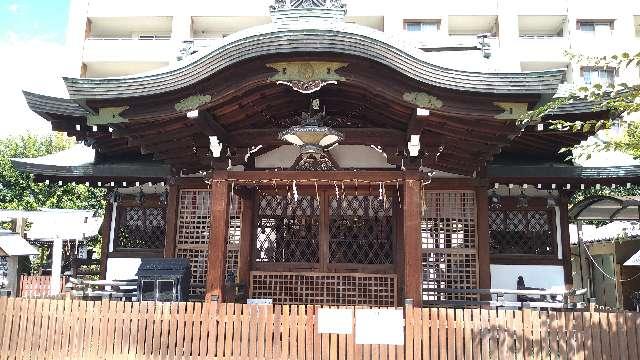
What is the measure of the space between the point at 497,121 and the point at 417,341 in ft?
10.1

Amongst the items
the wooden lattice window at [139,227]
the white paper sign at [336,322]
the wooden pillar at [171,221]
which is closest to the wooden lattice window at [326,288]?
the wooden pillar at [171,221]

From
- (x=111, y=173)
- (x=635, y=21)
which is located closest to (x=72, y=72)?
(x=111, y=173)

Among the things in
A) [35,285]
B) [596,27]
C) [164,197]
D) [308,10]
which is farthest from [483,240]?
[596,27]

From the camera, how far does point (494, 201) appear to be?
10102 mm

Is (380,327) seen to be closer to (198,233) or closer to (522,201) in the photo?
(198,233)

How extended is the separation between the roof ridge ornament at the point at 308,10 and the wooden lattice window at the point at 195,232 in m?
4.37

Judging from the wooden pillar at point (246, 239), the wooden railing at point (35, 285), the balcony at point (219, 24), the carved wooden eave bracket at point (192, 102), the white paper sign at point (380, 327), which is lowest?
the wooden railing at point (35, 285)

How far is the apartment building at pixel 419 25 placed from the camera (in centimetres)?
2805

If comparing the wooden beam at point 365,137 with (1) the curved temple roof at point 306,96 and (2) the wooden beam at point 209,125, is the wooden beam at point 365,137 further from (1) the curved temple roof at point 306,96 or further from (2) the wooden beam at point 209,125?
(2) the wooden beam at point 209,125

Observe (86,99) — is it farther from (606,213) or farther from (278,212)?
(606,213)

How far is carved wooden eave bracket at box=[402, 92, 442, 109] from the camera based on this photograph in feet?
21.6

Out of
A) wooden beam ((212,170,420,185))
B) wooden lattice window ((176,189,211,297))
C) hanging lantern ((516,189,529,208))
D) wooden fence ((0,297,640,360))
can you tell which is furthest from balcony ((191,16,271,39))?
wooden fence ((0,297,640,360))

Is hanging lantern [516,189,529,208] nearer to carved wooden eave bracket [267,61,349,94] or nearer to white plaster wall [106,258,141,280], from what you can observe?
carved wooden eave bracket [267,61,349,94]

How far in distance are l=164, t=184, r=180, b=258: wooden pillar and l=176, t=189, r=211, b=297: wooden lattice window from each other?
81 mm
